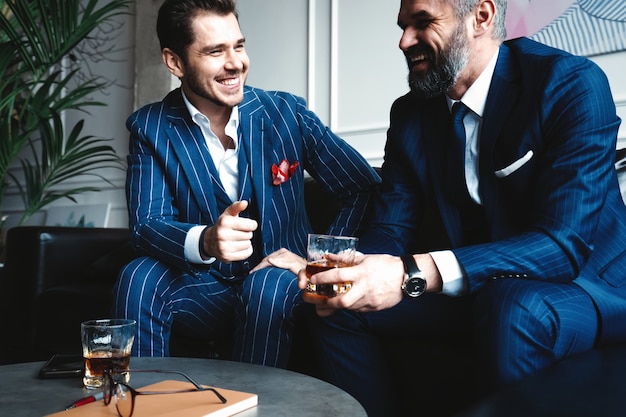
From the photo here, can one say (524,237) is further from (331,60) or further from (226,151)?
(331,60)

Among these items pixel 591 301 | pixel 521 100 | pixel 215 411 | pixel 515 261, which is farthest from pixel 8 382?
pixel 521 100

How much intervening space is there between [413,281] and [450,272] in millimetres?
81

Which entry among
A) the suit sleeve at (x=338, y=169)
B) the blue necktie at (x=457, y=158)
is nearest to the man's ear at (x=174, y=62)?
→ the suit sleeve at (x=338, y=169)

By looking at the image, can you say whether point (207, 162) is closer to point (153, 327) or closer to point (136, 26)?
point (153, 327)

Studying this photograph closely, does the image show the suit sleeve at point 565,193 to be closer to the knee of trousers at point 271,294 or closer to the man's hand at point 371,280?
the man's hand at point 371,280

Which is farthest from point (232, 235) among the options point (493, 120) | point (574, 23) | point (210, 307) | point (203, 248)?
point (574, 23)

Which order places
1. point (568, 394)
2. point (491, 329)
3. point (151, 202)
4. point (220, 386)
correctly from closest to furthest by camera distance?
point (568, 394), point (220, 386), point (491, 329), point (151, 202)

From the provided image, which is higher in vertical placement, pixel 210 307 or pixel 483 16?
pixel 483 16

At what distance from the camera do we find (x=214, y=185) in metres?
2.04

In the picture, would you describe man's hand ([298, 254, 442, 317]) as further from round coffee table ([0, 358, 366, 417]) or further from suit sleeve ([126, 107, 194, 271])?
suit sleeve ([126, 107, 194, 271])

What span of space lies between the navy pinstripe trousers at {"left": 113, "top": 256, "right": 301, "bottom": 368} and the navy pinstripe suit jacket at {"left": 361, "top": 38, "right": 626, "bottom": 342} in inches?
18.5

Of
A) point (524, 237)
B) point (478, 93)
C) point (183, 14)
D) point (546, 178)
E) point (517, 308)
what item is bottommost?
point (517, 308)

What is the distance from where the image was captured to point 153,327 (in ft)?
5.95

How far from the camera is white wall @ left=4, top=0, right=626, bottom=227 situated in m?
3.16
